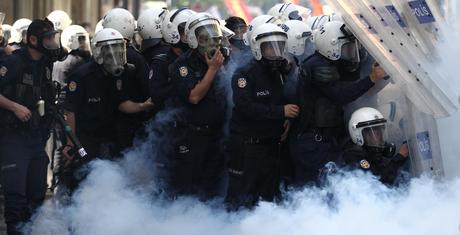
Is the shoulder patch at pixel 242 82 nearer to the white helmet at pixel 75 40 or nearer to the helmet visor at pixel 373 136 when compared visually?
the helmet visor at pixel 373 136

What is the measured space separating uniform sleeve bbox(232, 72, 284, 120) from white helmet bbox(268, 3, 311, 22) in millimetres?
1693

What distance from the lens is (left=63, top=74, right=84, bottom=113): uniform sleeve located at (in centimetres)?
895

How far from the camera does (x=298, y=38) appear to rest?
28.8 feet

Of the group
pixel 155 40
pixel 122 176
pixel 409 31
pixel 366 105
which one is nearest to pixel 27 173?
pixel 122 176

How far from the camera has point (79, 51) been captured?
35.3ft

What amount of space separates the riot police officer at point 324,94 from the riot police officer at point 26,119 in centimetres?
222

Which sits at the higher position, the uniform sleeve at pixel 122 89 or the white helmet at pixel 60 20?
the white helmet at pixel 60 20

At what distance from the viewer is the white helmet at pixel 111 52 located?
8.84 meters

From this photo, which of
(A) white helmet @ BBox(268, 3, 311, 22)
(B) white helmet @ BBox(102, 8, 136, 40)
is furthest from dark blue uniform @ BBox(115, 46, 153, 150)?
(A) white helmet @ BBox(268, 3, 311, 22)

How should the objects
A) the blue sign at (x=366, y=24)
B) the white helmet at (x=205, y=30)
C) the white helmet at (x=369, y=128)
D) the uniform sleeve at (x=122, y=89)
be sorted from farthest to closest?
the uniform sleeve at (x=122, y=89) → the white helmet at (x=205, y=30) → the white helmet at (x=369, y=128) → the blue sign at (x=366, y=24)

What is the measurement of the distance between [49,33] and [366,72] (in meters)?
2.65

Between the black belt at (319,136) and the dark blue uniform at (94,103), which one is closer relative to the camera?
the black belt at (319,136)

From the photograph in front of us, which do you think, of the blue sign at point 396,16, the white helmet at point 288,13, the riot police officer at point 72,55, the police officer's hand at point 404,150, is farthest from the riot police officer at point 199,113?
the riot police officer at point 72,55

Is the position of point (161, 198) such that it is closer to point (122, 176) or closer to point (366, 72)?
point (122, 176)
